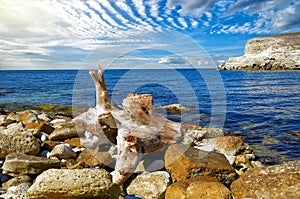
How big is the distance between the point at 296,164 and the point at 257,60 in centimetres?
9422

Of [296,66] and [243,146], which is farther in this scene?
[296,66]

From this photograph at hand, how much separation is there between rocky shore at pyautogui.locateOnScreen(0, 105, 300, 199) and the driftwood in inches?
10.7

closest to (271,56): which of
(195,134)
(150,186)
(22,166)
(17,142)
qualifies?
(195,134)

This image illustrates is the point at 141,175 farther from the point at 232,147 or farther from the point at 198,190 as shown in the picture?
the point at 232,147

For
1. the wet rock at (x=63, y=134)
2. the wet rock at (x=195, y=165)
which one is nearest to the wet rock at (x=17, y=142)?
the wet rock at (x=63, y=134)

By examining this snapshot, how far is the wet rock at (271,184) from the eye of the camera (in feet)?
14.5

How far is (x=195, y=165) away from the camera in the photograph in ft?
17.6

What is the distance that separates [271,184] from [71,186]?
3573mm

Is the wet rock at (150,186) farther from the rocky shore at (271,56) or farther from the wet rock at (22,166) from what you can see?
the rocky shore at (271,56)

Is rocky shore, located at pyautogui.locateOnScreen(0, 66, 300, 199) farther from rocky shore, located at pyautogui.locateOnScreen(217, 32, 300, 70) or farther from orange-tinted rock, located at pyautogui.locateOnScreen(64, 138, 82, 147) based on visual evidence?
rocky shore, located at pyautogui.locateOnScreen(217, 32, 300, 70)

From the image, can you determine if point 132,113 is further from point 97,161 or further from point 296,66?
point 296,66

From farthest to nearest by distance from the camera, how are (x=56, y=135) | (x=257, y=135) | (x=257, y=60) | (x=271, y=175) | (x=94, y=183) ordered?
(x=257, y=60)
(x=257, y=135)
(x=56, y=135)
(x=271, y=175)
(x=94, y=183)

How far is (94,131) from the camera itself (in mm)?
6848

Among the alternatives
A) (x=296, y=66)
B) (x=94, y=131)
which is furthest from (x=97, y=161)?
(x=296, y=66)
